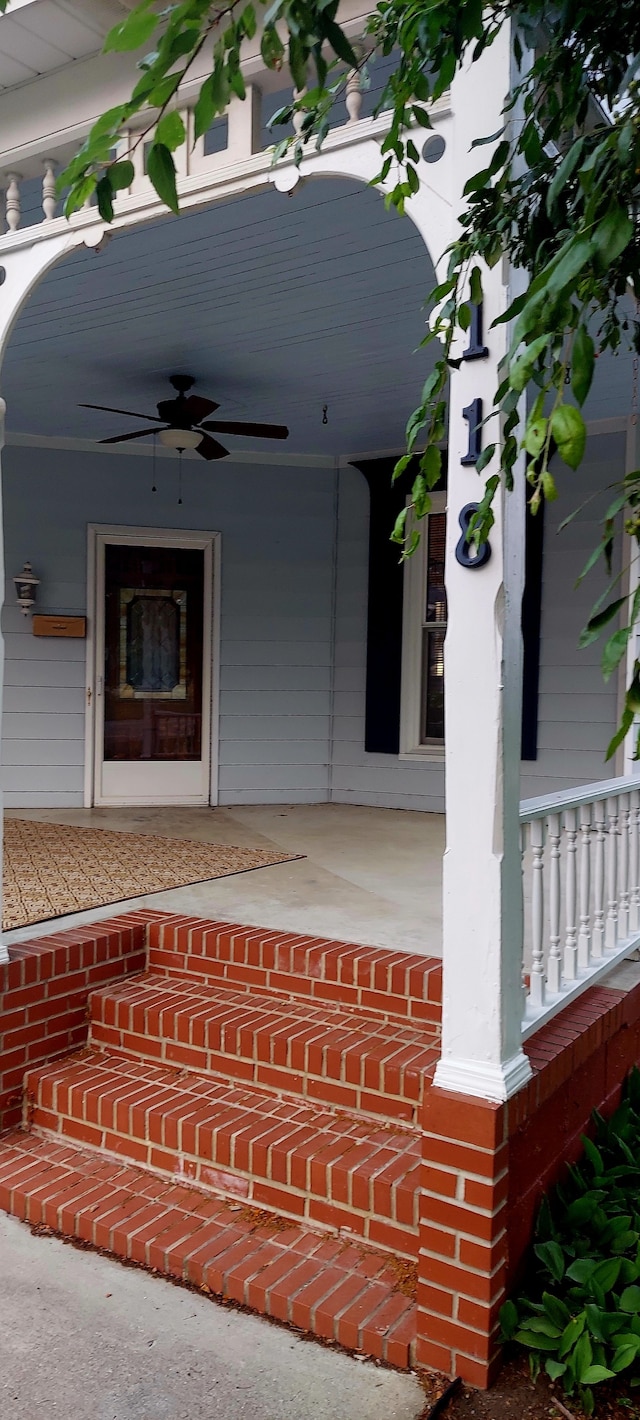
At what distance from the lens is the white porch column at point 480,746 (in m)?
2.10

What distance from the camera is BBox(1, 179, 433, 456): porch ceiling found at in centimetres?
353

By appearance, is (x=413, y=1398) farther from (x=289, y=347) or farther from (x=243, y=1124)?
(x=289, y=347)

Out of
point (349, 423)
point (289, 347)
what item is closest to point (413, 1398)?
point (289, 347)

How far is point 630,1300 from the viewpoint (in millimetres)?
2107

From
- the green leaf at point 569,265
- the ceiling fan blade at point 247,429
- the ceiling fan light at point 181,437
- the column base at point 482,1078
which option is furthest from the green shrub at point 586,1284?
the ceiling fan light at point 181,437

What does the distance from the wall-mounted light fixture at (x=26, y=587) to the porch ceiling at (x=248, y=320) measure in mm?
919

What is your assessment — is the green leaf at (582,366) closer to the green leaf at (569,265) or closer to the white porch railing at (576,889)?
the green leaf at (569,265)

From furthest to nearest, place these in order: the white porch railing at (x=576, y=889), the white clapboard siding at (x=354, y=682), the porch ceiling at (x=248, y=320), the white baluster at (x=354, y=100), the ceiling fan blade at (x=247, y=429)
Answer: the white clapboard siding at (x=354, y=682) < the ceiling fan blade at (x=247, y=429) < the porch ceiling at (x=248, y=320) < the white porch railing at (x=576, y=889) < the white baluster at (x=354, y=100)

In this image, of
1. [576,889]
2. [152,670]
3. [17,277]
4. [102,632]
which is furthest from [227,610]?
[576,889]

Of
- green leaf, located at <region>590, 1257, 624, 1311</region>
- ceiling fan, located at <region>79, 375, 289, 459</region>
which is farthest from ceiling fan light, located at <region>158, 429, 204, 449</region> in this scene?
green leaf, located at <region>590, 1257, 624, 1311</region>

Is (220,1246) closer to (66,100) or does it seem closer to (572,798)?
(572,798)

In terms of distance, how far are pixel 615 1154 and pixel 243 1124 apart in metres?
1.02

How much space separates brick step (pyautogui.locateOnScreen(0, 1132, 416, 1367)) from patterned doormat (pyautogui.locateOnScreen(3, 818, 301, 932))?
39.1 inches

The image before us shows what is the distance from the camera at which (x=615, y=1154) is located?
2.69 meters
